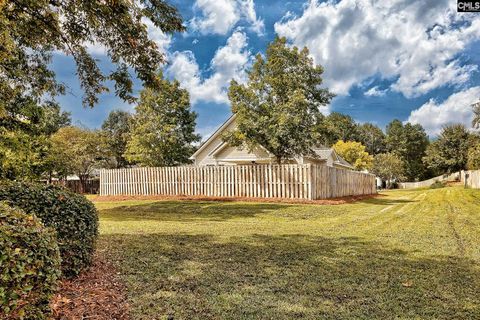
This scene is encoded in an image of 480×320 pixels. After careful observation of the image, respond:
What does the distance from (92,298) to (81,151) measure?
31.9m

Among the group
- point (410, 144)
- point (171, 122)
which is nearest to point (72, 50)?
point (171, 122)

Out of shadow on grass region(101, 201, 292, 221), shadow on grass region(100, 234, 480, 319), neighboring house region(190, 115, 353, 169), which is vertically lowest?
shadow on grass region(100, 234, 480, 319)

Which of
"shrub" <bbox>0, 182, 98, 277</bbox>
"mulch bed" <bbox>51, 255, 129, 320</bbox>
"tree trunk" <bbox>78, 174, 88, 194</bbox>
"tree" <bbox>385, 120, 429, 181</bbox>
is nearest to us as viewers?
"mulch bed" <bbox>51, 255, 129, 320</bbox>

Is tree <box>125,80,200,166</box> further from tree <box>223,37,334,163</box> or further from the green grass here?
the green grass

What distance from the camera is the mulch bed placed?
3.19 m

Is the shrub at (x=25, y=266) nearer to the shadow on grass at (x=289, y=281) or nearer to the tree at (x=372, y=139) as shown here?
the shadow on grass at (x=289, y=281)

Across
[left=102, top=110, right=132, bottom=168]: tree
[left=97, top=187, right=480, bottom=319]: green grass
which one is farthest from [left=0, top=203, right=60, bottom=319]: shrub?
[left=102, top=110, right=132, bottom=168]: tree

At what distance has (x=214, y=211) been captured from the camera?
13312 millimetres

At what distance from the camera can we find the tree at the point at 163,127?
2697cm

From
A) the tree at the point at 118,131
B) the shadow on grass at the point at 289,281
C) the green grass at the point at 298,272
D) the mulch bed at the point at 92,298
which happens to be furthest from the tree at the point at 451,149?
the mulch bed at the point at 92,298

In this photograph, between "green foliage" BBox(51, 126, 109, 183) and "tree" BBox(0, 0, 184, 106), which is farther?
"green foliage" BBox(51, 126, 109, 183)

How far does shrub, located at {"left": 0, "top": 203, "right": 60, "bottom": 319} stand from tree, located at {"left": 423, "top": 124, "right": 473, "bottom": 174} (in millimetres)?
61206

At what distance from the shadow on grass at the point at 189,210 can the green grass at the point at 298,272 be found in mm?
4056

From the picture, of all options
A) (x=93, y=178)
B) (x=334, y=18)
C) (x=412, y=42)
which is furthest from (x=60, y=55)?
(x=93, y=178)
